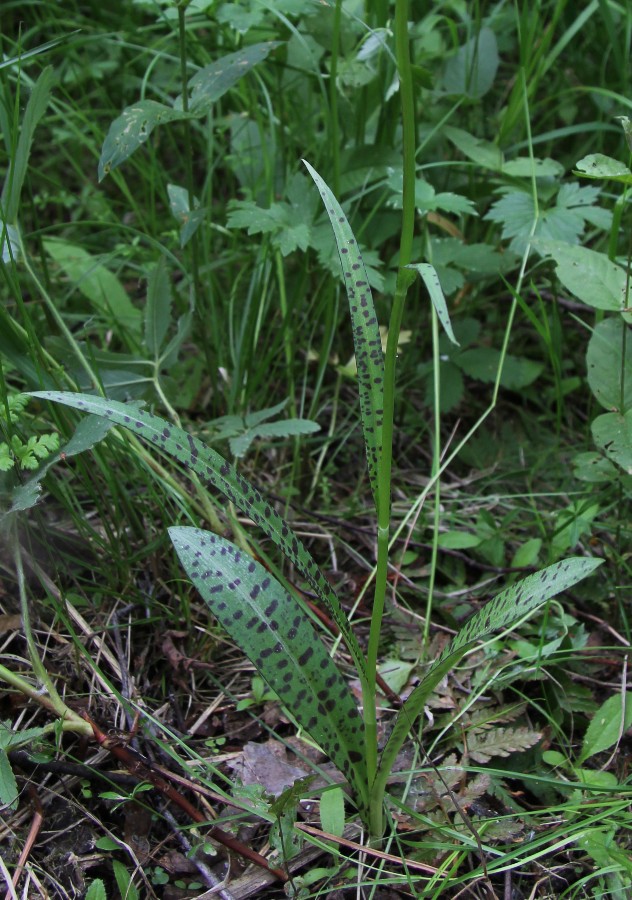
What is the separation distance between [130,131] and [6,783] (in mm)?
1178

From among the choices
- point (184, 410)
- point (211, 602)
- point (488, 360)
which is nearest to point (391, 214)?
point (488, 360)

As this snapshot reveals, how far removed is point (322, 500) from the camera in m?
1.98

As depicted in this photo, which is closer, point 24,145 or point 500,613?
point 500,613

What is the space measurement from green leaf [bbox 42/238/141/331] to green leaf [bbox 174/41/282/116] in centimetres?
65

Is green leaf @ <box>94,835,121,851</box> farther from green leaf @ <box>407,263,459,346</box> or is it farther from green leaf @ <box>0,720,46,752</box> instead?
green leaf @ <box>407,263,459,346</box>

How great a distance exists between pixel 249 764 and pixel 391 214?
141 centimetres

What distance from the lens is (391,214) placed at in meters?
2.14

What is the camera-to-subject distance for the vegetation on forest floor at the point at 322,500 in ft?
4.07

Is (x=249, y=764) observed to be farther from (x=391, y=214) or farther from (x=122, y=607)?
→ (x=391, y=214)

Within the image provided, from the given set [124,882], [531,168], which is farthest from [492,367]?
[124,882]

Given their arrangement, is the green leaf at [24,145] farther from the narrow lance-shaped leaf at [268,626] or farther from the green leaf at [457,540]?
the green leaf at [457,540]

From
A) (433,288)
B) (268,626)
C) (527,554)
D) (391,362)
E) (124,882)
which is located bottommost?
(124,882)

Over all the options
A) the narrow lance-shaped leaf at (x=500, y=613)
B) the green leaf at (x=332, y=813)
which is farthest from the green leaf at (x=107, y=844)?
the narrow lance-shaped leaf at (x=500, y=613)

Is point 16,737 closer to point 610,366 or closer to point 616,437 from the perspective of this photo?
point 616,437
